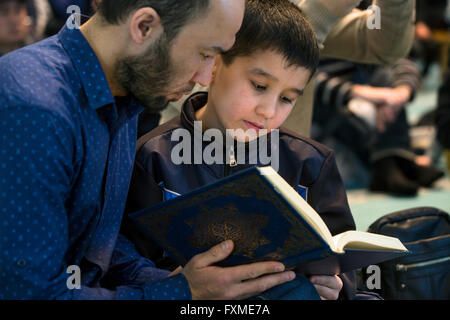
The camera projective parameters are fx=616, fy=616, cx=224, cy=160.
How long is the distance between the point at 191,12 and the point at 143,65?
143 millimetres

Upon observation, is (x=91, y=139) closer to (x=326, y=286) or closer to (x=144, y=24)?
(x=144, y=24)

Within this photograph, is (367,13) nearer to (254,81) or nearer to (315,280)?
(254,81)

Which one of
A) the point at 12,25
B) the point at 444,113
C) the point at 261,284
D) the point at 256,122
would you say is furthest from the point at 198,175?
the point at 444,113

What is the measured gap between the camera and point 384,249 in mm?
1245

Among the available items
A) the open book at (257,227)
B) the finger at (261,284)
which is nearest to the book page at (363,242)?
the open book at (257,227)

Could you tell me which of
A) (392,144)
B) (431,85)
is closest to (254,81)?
(392,144)

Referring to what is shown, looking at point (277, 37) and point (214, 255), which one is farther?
point (277, 37)

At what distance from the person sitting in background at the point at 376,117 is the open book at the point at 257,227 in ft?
7.64

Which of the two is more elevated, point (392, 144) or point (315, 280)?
point (315, 280)

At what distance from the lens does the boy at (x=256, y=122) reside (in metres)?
1.51

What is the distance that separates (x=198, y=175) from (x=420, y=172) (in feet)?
8.25

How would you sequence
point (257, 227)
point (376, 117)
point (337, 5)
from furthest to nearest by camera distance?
point (376, 117) → point (337, 5) → point (257, 227)

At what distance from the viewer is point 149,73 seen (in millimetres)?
1260

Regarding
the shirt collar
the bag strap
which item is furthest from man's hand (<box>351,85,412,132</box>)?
the shirt collar
